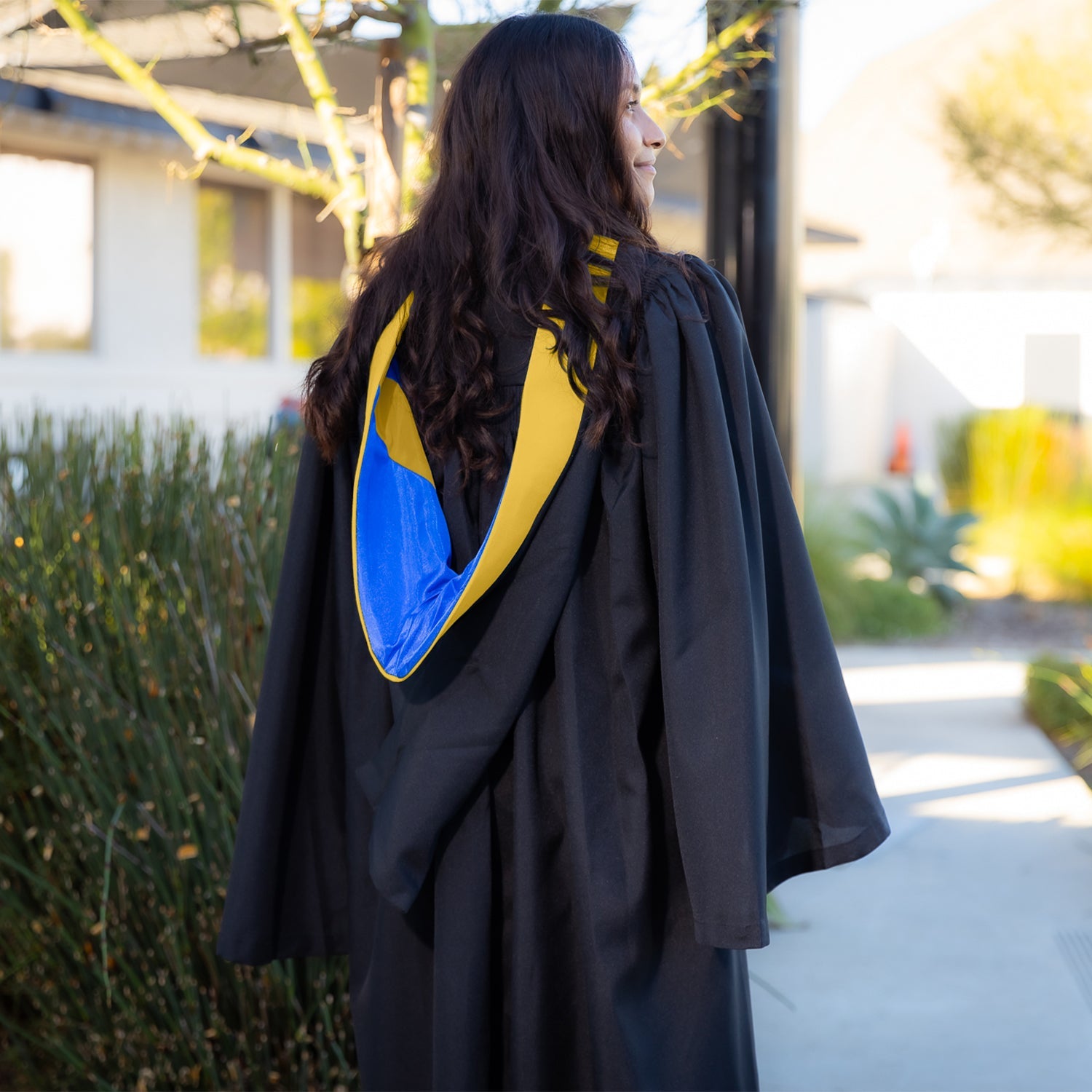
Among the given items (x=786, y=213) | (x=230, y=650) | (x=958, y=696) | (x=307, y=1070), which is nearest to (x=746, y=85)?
(x=786, y=213)

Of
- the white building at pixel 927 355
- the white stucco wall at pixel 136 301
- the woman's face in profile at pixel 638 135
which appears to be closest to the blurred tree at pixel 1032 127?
the white building at pixel 927 355

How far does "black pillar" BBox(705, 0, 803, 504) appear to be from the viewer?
3391 mm

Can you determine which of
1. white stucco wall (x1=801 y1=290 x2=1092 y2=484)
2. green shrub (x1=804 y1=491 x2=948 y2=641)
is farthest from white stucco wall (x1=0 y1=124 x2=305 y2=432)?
white stucco wall (x1=801 y1=290 x2=1092 y2=484)

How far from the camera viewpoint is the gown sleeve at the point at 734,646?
155 cm

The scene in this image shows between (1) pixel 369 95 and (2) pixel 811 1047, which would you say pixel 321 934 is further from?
(1) pixel 369 95

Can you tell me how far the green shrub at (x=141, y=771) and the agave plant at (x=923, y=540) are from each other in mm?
6186

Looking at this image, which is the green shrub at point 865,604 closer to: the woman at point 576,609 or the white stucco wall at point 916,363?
the woman at point 576,609

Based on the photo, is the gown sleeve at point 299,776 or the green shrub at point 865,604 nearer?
the gown sleeve at point 299,776

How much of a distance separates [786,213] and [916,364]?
17.3 m

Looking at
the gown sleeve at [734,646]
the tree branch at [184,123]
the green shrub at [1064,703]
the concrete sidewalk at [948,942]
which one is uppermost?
the tree branch at [184,123]

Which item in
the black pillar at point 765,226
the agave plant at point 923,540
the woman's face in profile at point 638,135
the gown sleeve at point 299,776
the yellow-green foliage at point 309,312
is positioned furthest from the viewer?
the yellow-green foliage at point 309,312

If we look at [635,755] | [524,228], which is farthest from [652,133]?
[635,755]

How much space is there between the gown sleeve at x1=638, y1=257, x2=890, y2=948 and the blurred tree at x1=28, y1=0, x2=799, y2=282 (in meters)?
1.01

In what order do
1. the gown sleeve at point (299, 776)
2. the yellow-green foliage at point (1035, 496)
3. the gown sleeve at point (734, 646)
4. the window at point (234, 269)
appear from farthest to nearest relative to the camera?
the window at point (234, 269)
the yellow-green foliage at point (1035, 496)
the gown sleeve at point (299, 776)
the gown sleeve at point (734, 646)
